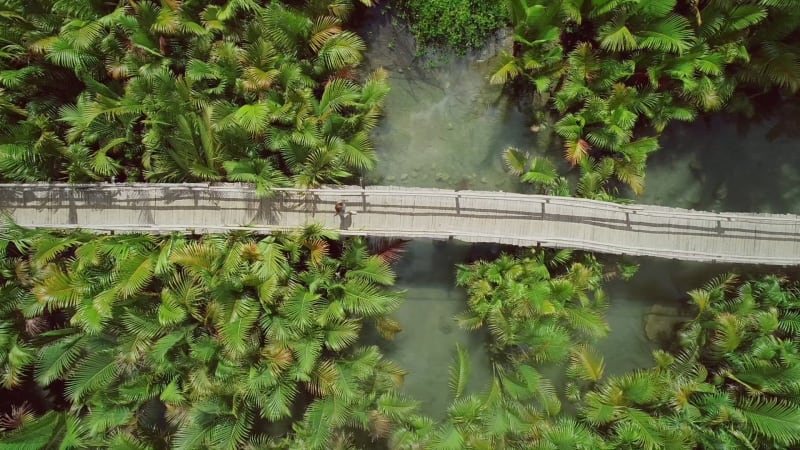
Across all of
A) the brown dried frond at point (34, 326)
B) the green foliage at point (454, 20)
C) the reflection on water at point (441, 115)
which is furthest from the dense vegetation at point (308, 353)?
the green foliage at point (454, 20)

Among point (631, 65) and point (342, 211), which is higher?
point (631, 65)

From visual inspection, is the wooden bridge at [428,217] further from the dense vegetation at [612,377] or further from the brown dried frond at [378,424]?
the brown dried frond at [378,424]

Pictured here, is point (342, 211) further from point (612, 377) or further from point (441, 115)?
point (612, 377)

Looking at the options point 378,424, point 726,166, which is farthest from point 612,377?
point 726,166

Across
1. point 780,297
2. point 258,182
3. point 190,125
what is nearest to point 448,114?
point 258,182

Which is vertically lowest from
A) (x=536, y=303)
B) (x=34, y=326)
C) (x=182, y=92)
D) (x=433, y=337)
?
(x=433, y=337)

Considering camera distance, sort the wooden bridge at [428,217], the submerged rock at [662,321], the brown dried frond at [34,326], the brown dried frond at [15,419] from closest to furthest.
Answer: the brown dried frond at [15,419] < the brown dried frond at [34,326] < the wooden bridge at [428,217] < the submerged rock at [662,321]

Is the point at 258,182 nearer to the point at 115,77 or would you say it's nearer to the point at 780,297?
the point at 115,77
